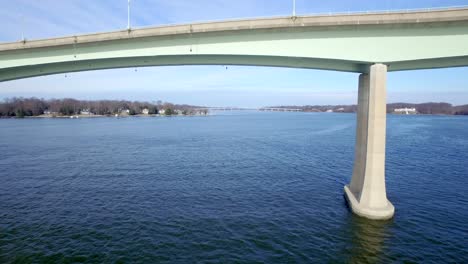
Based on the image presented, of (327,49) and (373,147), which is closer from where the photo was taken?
(327,49)

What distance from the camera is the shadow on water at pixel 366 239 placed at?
1209 cm

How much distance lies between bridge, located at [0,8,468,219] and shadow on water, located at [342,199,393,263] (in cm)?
69

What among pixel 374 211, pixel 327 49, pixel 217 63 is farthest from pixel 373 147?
pixel 217 63

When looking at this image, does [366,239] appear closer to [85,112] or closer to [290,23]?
[290,23]

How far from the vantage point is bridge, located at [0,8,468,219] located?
14344 millimetres

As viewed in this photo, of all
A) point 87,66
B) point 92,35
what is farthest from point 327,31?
point 87,66

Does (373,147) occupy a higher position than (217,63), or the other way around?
(217,63)

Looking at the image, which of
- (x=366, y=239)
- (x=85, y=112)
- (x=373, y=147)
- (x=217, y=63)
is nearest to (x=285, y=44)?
(x=217, y=63)

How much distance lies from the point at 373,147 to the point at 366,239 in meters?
5.01

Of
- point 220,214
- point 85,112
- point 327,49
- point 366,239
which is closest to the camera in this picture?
point 366,239

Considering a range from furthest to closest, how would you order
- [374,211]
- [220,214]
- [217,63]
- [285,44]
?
1. [217,63]
2. [220,214]
3. [374,211]
4. [285,44]

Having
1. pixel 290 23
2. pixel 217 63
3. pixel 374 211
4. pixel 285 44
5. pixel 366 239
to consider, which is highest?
pixel 290 23

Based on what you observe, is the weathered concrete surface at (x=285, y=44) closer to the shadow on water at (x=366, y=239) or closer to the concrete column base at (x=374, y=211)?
the concrete column base at (x=374, y=211)

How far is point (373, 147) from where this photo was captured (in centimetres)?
1554
